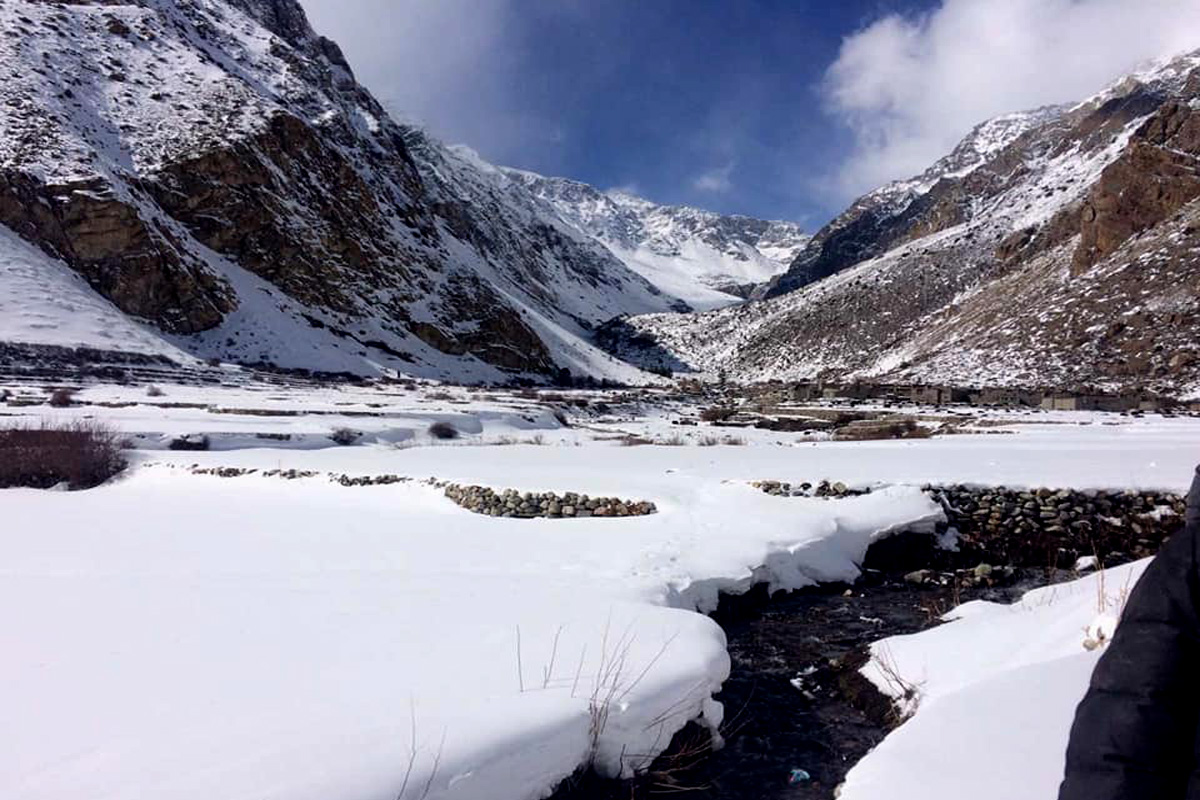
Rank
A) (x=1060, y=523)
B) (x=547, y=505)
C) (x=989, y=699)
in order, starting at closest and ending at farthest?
(x=989, y=699)
(x=1060, y=523)
(x=547, y=505)

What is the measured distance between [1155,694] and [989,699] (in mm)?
2760

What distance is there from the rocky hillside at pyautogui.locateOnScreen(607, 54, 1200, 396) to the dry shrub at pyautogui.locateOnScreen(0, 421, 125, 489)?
34.9 meters

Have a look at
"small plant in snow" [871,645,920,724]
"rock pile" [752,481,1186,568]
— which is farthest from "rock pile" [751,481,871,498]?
"small plant in snow" [871,645,920,724]

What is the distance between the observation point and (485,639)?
459 cm

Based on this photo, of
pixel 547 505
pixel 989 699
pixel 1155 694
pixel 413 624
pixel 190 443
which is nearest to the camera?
pixel 1155 694

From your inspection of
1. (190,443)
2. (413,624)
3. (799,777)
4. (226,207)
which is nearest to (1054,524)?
(799,777)

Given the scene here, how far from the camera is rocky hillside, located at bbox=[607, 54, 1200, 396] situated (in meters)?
33.4

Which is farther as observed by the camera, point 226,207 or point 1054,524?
point 226,207

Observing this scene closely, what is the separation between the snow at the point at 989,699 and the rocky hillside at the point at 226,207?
39.7 m

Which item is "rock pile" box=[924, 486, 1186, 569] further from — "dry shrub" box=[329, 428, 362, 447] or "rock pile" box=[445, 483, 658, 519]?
"dry shrub" box=[329, 428, 362, 447]

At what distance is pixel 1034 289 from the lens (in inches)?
1820

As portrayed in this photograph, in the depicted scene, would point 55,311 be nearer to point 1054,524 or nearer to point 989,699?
point 1054,524

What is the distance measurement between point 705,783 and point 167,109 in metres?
65.7

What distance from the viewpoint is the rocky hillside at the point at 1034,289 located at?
1314 inches
